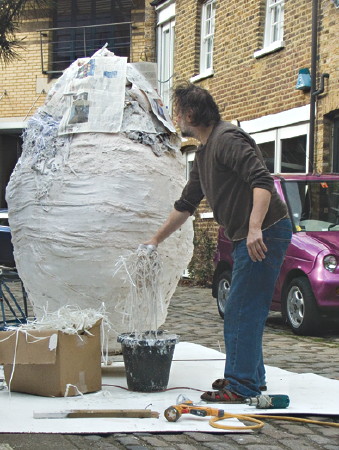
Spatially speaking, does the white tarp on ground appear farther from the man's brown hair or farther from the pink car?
the pink car

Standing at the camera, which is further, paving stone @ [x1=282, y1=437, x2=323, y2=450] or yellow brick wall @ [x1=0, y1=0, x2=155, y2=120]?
yellow brick wall @ [x1=0, y1=0, x2=155, y2=120]

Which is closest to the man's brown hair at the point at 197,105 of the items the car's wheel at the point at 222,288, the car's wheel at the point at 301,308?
the car's wheel at the point at 301,308

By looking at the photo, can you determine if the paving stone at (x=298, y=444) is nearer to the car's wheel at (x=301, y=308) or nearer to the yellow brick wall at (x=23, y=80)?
the car's wheel at (x=301, y=308)

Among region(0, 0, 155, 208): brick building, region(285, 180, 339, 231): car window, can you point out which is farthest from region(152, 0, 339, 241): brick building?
region(0, 0, 155, 208): brick building

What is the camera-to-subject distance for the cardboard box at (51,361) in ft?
18.2

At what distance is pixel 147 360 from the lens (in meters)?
5.80

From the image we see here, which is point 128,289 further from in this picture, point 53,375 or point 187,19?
point 187,19

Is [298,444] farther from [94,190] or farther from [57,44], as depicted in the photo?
[57,44]

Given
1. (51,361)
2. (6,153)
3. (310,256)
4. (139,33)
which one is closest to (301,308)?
(310,256)

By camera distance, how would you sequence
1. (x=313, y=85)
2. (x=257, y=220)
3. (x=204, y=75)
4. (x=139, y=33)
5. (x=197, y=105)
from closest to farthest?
(x=257, y=220)
(x=197, y=105)
(x=313, y=85)
(x=204, y=75)
(x=139, y=33)

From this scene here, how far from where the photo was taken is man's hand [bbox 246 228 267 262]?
5.31m

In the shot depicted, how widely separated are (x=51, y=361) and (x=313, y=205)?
5.42 meters

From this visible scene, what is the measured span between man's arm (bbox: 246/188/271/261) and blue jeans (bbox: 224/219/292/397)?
0.19m

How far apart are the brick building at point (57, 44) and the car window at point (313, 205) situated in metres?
12.9
